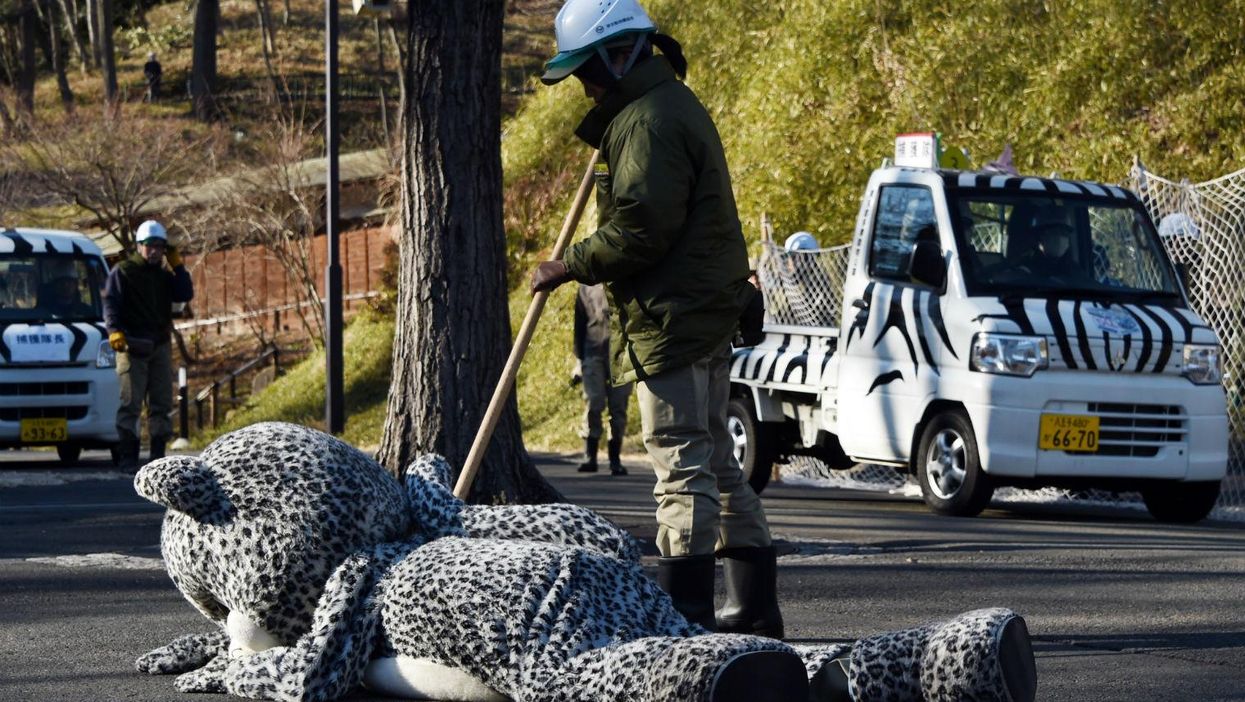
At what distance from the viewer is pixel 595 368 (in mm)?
15922

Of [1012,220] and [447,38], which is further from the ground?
[447,38]

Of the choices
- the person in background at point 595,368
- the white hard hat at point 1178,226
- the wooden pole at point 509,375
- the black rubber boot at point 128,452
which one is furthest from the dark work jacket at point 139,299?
the wooden pole at point 509,375

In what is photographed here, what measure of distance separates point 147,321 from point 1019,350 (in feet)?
24.1

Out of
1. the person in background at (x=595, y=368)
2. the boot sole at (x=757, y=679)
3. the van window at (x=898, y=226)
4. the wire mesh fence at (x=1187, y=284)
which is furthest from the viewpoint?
the person in background at (x=595, y=368)

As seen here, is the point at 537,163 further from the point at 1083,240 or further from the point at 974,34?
the point at 1083,240

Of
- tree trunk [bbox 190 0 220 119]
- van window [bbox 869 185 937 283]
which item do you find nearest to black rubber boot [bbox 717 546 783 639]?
van window [bbox 869 185 937 283]

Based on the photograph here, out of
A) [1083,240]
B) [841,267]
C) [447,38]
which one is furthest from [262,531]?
[841,267]

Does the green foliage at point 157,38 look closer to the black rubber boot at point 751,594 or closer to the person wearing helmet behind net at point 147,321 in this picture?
the person wearing helmet behind net at point 147,321

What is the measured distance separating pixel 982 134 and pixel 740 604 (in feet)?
44.4

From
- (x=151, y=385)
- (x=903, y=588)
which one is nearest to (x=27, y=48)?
(x=151, y=385)

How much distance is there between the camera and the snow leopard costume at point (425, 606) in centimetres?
449

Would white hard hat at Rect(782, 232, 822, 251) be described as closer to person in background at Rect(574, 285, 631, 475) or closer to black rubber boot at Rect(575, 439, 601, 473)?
person in background at Rect(574, 285, 631, 475)

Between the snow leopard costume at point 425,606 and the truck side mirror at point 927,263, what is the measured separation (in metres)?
5.98

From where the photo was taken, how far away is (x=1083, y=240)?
11922 millimetres
